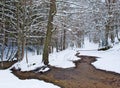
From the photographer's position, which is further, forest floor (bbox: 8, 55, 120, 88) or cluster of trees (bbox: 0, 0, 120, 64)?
cluster of trees (bbox: 0, 0, 120, 64)

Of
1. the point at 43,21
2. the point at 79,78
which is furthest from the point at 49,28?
the point at 79,78

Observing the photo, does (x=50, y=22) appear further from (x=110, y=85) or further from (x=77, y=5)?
(x=110, y=85)

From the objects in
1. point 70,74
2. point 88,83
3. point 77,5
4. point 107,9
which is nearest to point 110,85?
point 88,83

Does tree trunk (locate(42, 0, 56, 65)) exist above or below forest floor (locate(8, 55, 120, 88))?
above

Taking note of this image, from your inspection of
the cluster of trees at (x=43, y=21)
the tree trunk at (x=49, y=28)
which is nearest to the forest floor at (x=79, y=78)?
the tree trunk at (x=49, y=28)

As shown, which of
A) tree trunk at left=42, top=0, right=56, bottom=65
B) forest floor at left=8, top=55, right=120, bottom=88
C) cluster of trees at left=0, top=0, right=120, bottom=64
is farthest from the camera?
cluster of trees at left=0, top=0, right=120, bottom=64

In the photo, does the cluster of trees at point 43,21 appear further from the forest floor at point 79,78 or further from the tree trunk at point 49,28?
the forest floor at point 79,78

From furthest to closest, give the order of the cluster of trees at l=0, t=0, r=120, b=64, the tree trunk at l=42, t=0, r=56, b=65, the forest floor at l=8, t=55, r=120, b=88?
the cluster of trees at l=0, t=0, r=120, b=64 → the tree trunk at l=42, t=0, r=56, b=65 → the forest floor at l=8, t=55, r=120, b=88

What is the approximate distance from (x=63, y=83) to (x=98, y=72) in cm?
390

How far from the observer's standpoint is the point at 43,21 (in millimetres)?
20562

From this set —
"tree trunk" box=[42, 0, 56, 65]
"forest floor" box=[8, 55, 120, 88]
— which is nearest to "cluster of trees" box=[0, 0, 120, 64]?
"tree trunk" box=[42, 0, 56, 65]

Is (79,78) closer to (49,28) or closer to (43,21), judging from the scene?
(49,28)

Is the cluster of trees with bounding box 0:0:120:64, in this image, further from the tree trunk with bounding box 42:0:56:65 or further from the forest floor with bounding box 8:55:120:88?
the forest floor with bounding box 8:55:120:88

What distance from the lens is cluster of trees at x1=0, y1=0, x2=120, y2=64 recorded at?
17031mm
